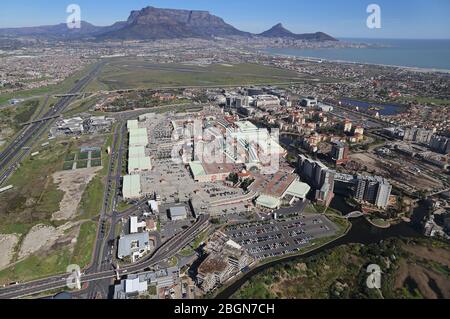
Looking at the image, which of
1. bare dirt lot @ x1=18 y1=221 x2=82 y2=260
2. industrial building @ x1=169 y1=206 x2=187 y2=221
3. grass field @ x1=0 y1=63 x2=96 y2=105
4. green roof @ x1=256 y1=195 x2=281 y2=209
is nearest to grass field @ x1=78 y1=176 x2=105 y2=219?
bare dirt lot @ x1=18 y1=221 x2=82 y2=260

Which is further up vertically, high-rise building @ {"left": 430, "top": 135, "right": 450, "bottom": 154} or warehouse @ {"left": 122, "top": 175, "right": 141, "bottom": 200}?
high-rise building @ {"left": 430, "top": 135, "right": 450, "bottom": 154}

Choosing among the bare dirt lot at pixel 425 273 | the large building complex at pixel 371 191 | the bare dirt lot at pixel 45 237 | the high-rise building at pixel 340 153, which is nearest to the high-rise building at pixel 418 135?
the high-rise building at pixel 340 153

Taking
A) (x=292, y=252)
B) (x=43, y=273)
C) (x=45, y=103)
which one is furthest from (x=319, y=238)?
(x=45, y=103)

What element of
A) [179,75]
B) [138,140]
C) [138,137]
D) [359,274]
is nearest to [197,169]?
[138,140]

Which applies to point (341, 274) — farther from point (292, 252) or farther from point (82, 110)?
point (82, 110)

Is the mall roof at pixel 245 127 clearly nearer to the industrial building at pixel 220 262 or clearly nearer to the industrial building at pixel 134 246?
the industrial building at pixel 220 262

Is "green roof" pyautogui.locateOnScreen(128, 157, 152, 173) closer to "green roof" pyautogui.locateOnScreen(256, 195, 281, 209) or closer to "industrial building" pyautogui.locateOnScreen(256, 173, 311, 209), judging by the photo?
"green roof" pyautogui.locateOnScreen(256, 195, 281, 209)

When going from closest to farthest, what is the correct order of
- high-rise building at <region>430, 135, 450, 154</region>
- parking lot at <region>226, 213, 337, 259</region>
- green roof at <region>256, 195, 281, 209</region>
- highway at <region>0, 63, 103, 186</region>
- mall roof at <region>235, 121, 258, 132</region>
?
parking lot at <region>226, 213, 337, 259</region>
green roof at <region>256, 195, 281, 209</region>
highway at <region>0, 63, 103, 186</region>
high-rise building at <region>430, 135, 450, 154</region>
mall roof at <region>235, 121, 258, 132</region>
